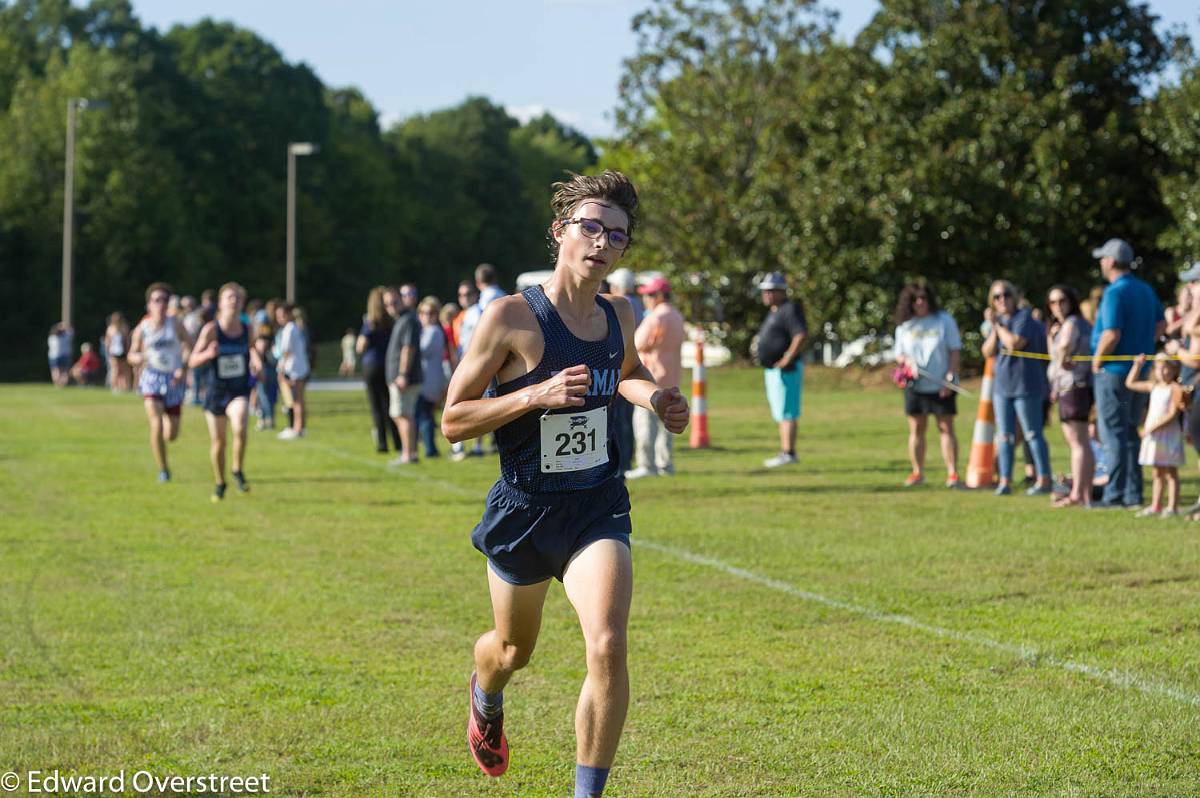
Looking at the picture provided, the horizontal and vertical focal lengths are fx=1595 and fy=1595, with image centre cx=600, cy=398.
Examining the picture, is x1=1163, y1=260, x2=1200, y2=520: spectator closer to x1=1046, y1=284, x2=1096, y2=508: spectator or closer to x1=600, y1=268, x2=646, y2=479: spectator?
x1=1046, y1=284, x2=1096, y2=508: spectator

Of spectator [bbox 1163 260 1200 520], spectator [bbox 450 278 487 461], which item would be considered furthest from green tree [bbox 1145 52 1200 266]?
spectator [bbox 1163 260 1200 520]

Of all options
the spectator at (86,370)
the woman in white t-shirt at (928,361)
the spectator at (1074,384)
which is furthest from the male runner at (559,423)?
the spectator at (86,370)

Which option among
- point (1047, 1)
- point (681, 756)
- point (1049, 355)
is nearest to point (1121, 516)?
point (1049, 355)

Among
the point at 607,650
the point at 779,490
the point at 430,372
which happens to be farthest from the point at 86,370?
the point at 607,650

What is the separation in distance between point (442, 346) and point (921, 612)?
38.3 ft

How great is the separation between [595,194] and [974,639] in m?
3.94

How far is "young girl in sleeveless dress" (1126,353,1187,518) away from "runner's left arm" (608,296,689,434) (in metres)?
8.41

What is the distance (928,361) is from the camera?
51.2ft

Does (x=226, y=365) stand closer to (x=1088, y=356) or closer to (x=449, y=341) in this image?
(x=449, y=341)

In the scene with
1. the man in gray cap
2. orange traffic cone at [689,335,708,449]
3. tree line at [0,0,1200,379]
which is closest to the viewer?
the man in gray cap

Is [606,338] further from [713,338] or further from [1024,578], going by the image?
[713,338]

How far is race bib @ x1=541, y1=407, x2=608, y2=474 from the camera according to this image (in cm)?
543

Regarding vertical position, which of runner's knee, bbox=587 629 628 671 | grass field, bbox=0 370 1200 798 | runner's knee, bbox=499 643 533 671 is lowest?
grass field, bbox=0 370 1200 798

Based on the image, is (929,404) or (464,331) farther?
(464,331)
